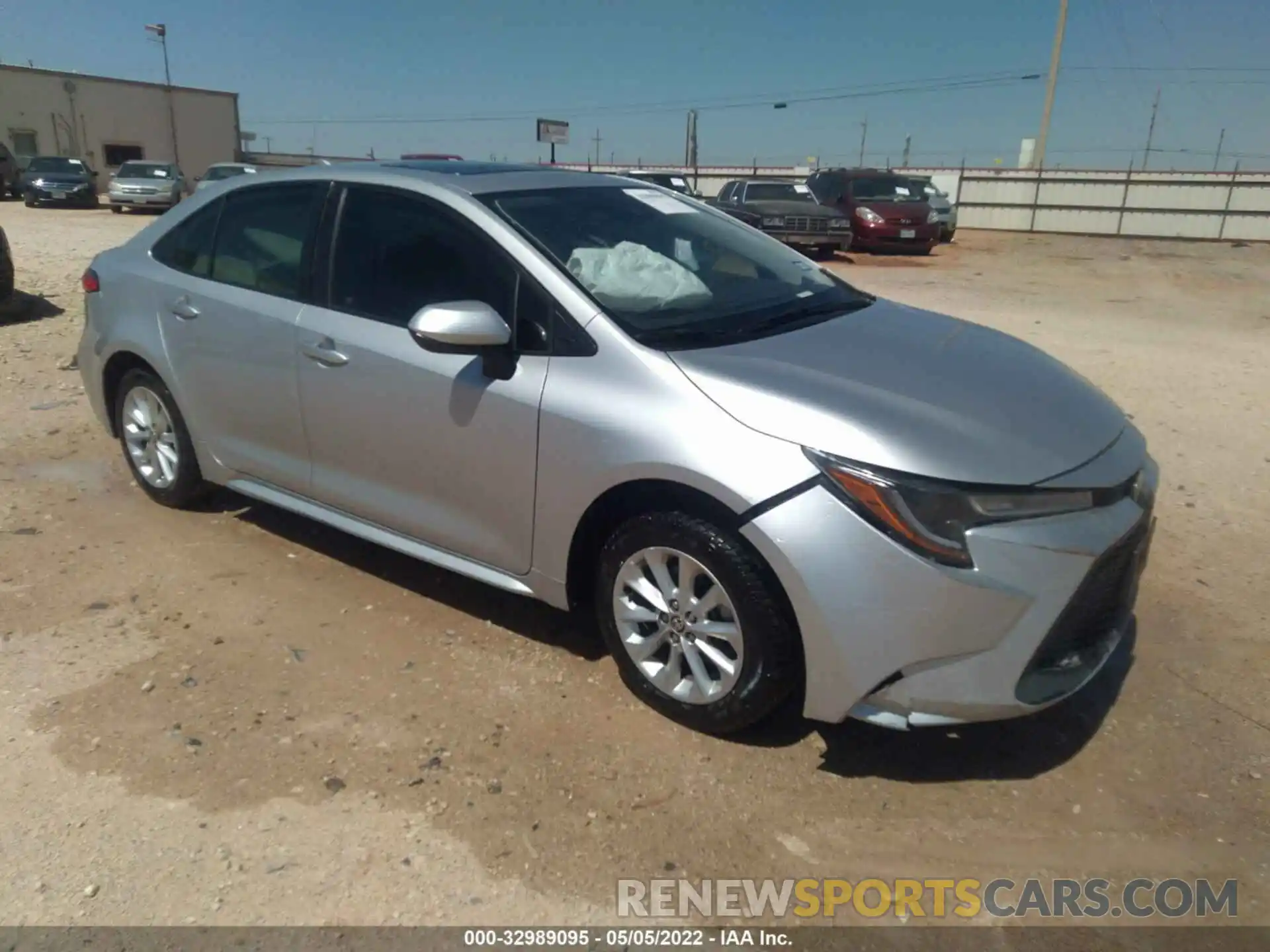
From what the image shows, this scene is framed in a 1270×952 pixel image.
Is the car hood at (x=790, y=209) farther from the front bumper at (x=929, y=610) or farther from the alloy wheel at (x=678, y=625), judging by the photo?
the front bumper at (x=929, y=610)

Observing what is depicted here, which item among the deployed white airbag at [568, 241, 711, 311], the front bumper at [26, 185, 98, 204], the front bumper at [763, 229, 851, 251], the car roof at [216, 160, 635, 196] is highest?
the car roof at [216, 160, 635, 196]

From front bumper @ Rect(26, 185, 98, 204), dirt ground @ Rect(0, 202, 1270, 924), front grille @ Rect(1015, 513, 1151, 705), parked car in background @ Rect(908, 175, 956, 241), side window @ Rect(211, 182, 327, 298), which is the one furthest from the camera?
front bumper @ Rect(26, 185, 98, 204)

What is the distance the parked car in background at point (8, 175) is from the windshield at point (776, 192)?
926 inches

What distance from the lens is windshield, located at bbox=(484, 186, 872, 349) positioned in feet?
10.6

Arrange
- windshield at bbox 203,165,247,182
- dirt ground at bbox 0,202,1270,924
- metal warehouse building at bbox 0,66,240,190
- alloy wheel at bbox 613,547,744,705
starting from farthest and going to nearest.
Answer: metal warehouse building at bbox 0,66,240,190
windshield at bbox 203,165,247,182
alloy wheel at bbox 613,547,744,705
dirt ground at bbox 0,202,1270,924

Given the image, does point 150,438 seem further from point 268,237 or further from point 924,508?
point 924,508

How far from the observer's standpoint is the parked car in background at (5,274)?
31.0 feet

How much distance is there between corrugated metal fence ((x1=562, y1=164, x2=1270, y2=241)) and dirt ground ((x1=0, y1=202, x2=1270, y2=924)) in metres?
23.6

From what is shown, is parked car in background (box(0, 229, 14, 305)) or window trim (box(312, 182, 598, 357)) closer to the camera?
window trim (box(312, 182, 598, 357))

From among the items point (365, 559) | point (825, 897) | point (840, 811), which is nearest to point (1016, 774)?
point (840, 811)

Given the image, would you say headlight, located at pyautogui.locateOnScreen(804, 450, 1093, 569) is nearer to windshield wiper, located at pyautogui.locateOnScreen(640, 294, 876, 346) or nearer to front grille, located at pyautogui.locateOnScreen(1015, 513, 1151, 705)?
front grille, located at pyautogui.locateOnScreen(1015, 513, 1151, 705)

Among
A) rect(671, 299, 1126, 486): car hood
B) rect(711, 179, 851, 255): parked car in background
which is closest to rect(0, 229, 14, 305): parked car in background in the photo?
rect(671, 299, 1126, 486): car hood

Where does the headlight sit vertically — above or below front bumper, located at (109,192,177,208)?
above

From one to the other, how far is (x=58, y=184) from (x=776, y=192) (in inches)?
796
